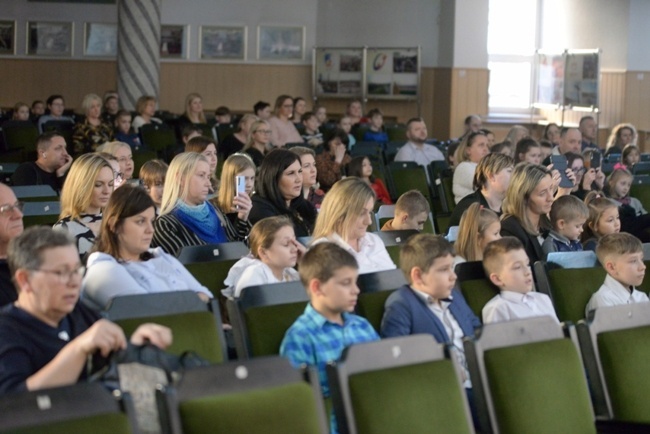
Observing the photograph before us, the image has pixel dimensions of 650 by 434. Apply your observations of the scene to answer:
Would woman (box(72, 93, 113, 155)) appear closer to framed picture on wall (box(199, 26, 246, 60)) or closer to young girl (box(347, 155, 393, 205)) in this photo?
young girl (box(347, 155, 393, 205))

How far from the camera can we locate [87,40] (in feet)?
75.4

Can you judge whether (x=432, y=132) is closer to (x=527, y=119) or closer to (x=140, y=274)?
(x=527, y=119)

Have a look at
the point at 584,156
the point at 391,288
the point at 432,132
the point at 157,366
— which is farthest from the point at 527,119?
the point at 157,366

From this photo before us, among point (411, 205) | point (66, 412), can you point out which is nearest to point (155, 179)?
point (411, 205)

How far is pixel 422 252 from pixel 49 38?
767 inches

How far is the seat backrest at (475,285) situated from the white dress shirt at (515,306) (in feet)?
0.19

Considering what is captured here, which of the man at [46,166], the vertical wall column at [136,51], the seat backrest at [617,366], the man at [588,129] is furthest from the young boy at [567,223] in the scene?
the vertical wall column at [136,51]

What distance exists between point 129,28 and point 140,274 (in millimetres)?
14754

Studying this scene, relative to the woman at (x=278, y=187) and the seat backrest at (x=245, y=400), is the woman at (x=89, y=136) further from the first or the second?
the seat backrest at (x=245, y=400)

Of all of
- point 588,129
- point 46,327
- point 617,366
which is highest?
point 588,129

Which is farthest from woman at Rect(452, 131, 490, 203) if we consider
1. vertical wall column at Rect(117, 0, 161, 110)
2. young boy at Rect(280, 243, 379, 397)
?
vertical wall column at Rect(117, 0, 161, 110)

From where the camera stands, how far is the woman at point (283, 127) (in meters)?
14.3

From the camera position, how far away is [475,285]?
5.40 m

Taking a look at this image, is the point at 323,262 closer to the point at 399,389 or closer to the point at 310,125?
the point at 399,389
